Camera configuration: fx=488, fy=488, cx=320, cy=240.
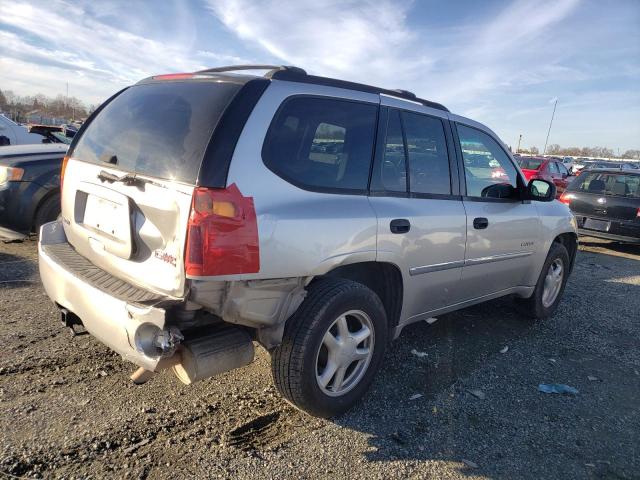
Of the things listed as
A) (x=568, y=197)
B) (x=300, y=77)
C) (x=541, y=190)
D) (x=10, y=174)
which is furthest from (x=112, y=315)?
(x=568, y=197)

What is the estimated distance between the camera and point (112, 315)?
2307 millimetres

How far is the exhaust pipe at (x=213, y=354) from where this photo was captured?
2328 millimetres

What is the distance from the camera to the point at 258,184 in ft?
7.64

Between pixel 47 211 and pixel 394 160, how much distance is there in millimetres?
4301

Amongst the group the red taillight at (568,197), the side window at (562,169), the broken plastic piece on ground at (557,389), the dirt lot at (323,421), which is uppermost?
the side window at (562,169)

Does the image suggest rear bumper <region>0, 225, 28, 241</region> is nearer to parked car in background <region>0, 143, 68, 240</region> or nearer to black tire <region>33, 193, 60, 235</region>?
parked car in background <region>0, 143, 68, 240</region>

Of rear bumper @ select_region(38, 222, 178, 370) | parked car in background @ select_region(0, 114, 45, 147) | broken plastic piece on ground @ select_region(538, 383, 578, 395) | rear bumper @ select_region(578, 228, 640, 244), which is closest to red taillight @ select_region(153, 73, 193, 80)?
rear bumper @ select_region(38, 222, 178, 370)

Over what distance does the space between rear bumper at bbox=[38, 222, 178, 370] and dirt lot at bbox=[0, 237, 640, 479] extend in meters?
0.55

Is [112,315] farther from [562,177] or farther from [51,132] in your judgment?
[562,177]

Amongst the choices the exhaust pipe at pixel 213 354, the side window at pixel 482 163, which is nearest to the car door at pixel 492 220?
the side window at pixel 482 163

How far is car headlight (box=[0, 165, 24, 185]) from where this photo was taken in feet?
17.6

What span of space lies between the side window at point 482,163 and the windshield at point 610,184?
6.21 m

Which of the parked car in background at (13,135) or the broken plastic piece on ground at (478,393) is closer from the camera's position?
the broken plastic piece on ground at (478,393)

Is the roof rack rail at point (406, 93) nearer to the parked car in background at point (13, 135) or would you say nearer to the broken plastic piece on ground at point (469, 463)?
the broken plastic piece on ground at point (469, 463)
